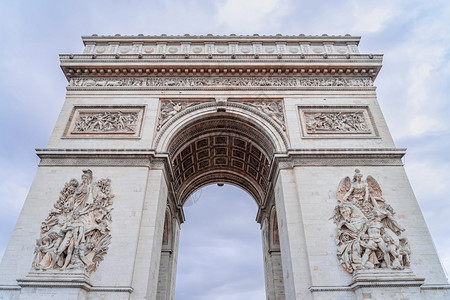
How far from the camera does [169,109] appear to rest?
14.2m

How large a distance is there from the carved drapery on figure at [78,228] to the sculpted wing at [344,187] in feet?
28.6

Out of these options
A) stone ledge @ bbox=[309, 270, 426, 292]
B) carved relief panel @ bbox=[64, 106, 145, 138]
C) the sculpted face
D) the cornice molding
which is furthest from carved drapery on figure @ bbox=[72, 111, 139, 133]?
stone ledge @ bbox=[309, 270, 426, 292]

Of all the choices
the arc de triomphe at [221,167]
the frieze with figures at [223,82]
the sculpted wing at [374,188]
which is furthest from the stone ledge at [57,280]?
the sculpted wing at [374,188]

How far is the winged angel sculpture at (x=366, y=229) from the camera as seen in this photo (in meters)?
9.97

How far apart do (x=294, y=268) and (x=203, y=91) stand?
8.84 meters

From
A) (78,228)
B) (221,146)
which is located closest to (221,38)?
(221,146)

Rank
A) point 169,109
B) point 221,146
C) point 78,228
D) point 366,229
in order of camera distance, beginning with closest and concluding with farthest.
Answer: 1. point 78,228
2. point 366,229
3. point 169,109
4. point 221,146

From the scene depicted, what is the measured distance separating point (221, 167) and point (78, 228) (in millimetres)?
9790

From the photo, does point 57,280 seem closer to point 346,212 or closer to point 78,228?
point 78,228

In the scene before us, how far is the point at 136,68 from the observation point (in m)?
14.9

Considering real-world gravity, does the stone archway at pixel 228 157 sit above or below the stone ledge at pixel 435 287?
above

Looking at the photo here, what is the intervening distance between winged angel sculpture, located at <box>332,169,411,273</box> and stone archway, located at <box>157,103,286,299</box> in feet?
11.6

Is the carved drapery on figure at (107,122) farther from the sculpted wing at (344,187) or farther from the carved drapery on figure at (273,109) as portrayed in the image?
the sculpted wing at (344,187)

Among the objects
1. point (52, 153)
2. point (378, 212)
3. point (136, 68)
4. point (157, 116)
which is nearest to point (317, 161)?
point (378, 212)
